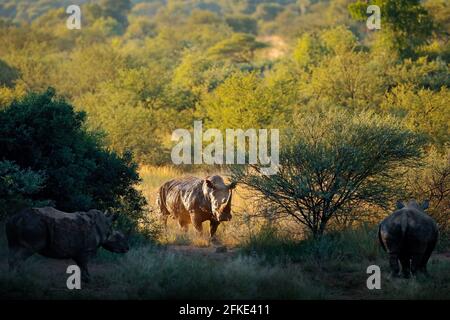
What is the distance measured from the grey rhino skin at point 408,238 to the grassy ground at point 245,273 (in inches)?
11.6

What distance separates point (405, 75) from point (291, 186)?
63.1 feet

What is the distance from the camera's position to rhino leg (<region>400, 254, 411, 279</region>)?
36.4 feet

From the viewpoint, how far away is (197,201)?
51.0ft

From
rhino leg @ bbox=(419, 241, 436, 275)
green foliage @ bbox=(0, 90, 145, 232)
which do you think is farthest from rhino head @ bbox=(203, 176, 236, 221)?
rhino leg @ bbox=(419, 241, 436, 275)

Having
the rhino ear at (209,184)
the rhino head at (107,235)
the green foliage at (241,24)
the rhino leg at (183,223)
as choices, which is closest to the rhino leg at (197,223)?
the rhino leg at (183,223)

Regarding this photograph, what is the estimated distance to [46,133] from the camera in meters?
13.1

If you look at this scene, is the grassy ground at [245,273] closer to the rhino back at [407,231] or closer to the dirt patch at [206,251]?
the dirt patch at [206,251]

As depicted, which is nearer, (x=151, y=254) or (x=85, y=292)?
(x=85, y=292)

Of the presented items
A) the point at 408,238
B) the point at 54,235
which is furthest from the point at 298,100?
the point at 54,235

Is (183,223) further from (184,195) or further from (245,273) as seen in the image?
(245,273)

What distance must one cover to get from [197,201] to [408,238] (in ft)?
18.9

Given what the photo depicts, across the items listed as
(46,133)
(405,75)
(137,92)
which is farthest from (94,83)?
(46,133)
